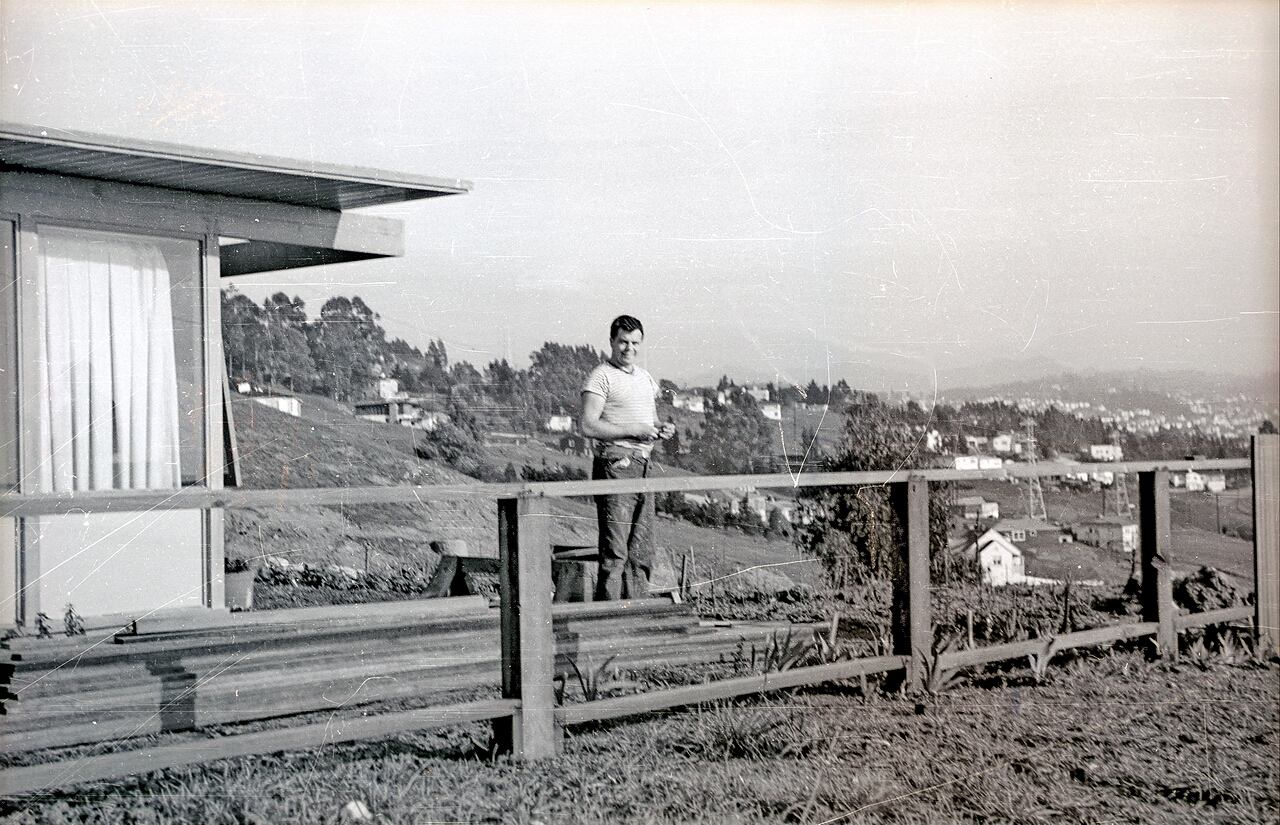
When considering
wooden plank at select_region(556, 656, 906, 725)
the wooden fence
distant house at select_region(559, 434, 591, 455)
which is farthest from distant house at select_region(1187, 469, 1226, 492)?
distant house at select_region(559, 434, 591, 455)

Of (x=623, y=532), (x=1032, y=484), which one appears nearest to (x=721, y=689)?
(x=623, y=532)

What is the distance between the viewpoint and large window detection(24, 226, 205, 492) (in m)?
4.87

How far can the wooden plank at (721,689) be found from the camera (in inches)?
134

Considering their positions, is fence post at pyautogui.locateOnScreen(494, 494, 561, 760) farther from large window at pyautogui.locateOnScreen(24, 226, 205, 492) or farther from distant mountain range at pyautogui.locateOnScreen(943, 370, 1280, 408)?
large window at pyautogui.locateOnScreen(24, 226, 205, 492)

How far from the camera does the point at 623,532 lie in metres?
4.54

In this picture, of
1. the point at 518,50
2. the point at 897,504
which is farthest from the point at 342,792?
the point at 518,50

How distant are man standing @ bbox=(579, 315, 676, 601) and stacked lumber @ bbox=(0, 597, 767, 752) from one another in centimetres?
30

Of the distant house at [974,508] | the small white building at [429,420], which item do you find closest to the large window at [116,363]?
the small white building at [429,420]

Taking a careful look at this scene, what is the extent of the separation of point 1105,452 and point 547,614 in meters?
2.78

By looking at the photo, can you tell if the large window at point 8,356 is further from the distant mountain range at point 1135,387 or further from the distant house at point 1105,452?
the distant house at point 1105,452

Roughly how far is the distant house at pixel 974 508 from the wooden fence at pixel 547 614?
2.11 feet

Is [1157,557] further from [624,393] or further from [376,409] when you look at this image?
[376,409]

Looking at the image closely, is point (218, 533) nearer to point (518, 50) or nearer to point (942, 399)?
point (518, 50)

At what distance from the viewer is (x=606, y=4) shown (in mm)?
3693
